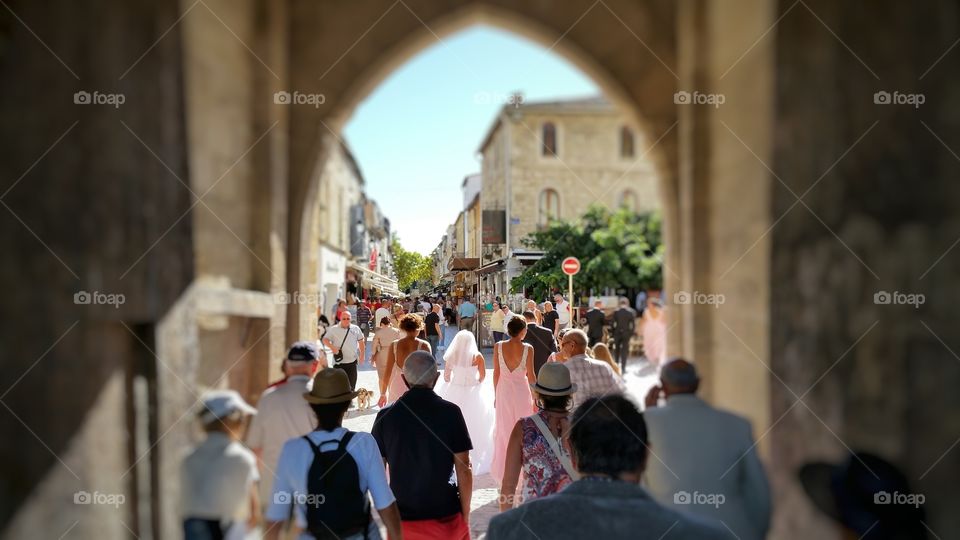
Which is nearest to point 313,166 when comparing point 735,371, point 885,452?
point 735,371

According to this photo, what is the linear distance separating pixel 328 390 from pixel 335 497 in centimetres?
39

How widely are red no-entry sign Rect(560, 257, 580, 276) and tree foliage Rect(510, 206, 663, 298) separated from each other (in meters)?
0.02

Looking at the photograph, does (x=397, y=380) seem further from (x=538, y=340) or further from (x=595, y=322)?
A: (x=595, y=322)

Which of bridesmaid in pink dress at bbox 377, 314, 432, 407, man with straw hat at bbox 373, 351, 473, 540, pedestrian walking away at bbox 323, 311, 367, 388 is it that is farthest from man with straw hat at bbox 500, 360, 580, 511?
pedestrian walking away at bbox 323, 311, 367, 388

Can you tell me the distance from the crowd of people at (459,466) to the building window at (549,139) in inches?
39.5

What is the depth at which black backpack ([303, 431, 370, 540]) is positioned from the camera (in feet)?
7.85

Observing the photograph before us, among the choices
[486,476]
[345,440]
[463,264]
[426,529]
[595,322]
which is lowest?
[486,476]

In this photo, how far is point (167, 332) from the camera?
98.5 inches

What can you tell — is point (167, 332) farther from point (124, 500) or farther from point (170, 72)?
point (170, 72)

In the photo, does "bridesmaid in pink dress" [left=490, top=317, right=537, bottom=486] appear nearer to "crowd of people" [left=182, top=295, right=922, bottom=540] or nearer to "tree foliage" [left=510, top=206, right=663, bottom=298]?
"crowd of people" [left=182, top=295, right=922, bottom=540]

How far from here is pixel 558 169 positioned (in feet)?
12.2

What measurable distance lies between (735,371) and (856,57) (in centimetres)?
130

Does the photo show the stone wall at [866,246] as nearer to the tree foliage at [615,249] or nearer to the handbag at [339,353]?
the tree foliage at [615,249]

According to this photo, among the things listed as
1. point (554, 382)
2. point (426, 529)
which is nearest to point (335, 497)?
point (426, 529)
